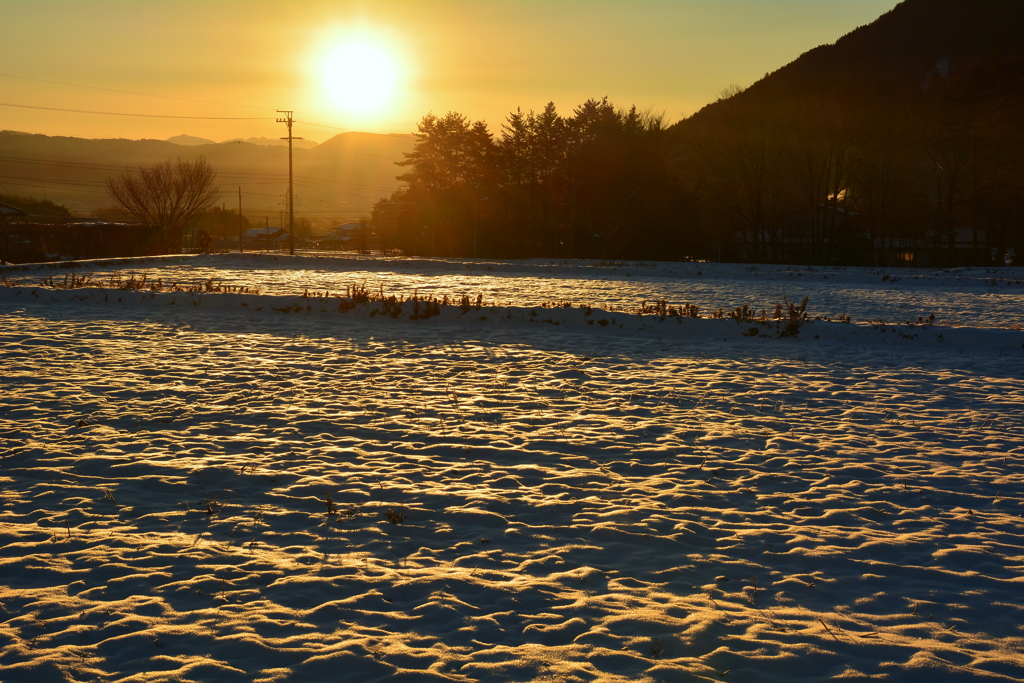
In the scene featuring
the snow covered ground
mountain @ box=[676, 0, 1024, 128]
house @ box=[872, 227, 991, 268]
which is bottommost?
the snow covered ground

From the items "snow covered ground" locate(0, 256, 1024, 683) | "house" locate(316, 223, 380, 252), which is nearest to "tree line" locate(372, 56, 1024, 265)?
"house" locate(316, 223, 380, 252)

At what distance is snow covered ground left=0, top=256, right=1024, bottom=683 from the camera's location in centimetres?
391

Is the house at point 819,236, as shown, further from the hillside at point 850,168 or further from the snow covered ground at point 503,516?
the snow covered ground at point 503,516

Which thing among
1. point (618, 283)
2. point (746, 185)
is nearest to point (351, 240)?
point (746, 185)

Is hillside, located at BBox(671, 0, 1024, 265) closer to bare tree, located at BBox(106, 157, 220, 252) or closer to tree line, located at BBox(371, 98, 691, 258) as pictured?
tree line, located at BBox(371, 98, 691, 258)

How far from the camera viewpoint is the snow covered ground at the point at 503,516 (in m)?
3.91

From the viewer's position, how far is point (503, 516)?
580 cm

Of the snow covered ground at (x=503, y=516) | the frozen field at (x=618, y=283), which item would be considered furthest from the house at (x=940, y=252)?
the snow covered ground at (x=503, y=516)

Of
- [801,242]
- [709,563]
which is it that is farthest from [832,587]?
[801,242]

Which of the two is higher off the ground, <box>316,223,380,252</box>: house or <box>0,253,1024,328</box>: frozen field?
<box>316,223,380,252</box>: house

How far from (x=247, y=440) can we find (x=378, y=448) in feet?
5.17

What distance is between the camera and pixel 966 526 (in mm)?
5742

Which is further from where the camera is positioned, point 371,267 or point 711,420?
point 371,267

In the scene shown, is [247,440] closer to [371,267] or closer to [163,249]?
[371,267]
